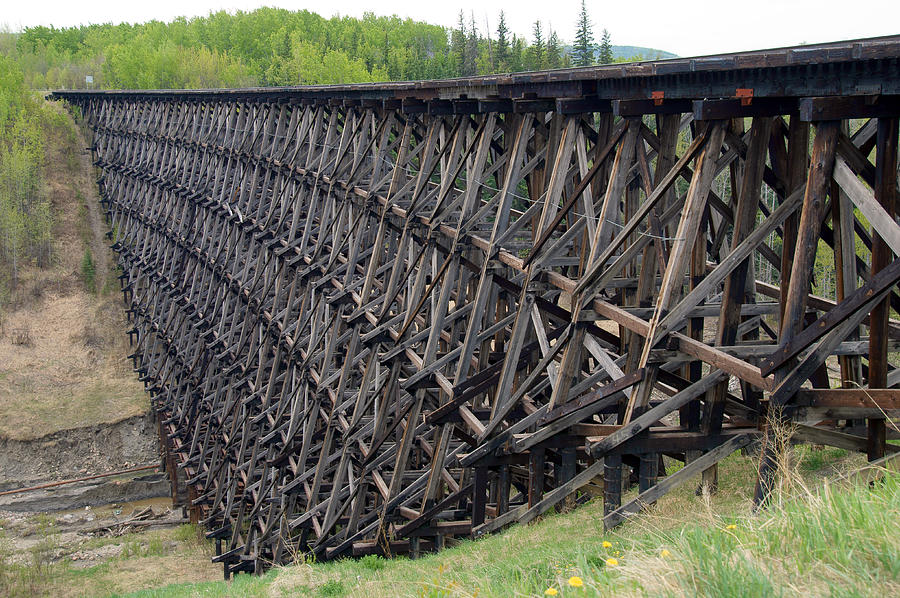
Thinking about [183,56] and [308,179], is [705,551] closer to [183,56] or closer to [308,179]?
[308,179]

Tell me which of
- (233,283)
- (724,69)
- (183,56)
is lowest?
(233,283)

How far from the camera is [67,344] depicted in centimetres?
2814

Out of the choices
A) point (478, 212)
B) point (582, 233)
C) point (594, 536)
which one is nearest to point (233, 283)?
point (478, 212)

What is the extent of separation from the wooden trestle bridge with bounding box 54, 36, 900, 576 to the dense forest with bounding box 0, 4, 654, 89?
1220 inches

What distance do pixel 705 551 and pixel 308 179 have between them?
Result: 38.7 ft

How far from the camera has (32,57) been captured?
61250 mm

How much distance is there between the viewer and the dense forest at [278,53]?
49.9 m

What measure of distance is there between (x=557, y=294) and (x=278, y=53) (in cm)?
5521

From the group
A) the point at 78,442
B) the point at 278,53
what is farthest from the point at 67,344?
the point at 278,53

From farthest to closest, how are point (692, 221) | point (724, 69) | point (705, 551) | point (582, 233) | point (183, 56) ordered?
point (183, 56), point (582, 233), point (692, 221), point (724, 69), point (705, 551)

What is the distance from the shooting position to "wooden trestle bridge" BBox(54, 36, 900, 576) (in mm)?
4949

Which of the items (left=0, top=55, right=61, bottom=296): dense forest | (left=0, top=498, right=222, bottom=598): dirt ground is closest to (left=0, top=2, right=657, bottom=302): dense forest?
(left=0, top=55, right=61, bottom=296): dense forest

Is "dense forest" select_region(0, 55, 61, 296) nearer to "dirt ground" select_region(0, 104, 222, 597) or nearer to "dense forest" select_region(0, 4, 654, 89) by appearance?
"dirt ground" select_region(0, 104, 222, 597)

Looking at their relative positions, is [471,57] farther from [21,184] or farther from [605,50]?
[21,184]
